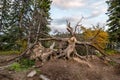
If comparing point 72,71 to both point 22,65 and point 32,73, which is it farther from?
point 22,65

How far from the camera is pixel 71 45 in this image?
19062 millimetres

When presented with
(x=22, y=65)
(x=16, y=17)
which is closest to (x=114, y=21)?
(x=16, y=17)

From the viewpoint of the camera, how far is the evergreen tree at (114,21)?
44.8m

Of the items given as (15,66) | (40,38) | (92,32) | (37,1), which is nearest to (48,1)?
(37,1)

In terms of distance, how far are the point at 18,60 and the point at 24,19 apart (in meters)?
30.3

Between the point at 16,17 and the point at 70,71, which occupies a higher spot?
the point at 16,17

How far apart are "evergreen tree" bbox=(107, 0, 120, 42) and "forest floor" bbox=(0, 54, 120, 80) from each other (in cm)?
Answer: 2625

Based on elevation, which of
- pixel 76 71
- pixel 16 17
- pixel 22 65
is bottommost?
pixel 76 71

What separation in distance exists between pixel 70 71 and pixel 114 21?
99.8 feet

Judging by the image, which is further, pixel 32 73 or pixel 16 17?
pixel 16 17

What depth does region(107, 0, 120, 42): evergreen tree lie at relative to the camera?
44.8 meters

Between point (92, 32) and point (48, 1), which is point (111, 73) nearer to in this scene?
point (92, 32)

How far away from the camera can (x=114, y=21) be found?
45438 mm

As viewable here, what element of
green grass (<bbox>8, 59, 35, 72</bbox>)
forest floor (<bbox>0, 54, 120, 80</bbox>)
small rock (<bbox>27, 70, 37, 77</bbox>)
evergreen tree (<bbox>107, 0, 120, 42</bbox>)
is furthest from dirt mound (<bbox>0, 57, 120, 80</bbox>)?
evergreen tree (<bbox>107, 0, 120, 42</bbox>)
